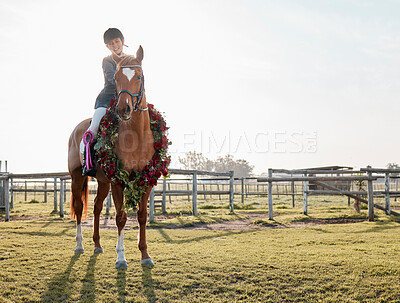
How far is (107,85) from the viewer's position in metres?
5.04

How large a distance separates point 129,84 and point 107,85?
1250mm

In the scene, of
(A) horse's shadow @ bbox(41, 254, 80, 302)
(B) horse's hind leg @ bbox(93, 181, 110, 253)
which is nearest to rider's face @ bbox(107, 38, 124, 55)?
(B) horse's hind leg @ bbox(93, 181, 110, 253)

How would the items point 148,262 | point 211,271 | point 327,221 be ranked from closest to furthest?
1. point 211,271
2. point 148,262
3. point 327,221

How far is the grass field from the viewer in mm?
3275

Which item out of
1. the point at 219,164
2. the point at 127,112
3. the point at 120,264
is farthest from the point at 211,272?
the point at 219,164

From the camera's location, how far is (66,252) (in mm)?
5039

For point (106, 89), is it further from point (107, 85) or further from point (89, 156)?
point (89, 156)

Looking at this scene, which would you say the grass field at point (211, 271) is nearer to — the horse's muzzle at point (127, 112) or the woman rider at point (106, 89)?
the woman rider at point (106, 89)

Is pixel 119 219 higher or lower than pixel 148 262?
higher

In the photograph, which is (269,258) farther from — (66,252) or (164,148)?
(66,252)

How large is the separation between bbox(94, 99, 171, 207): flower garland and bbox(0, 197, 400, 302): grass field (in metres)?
0.91

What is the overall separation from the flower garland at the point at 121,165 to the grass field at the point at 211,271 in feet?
2.98

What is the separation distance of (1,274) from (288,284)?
307 centimetres

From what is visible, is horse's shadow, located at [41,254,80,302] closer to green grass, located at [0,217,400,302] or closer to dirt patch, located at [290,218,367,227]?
green grass, located at [0,217,400,302]
